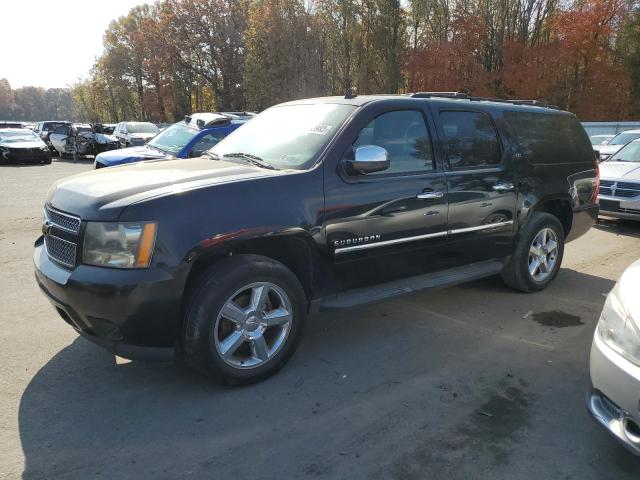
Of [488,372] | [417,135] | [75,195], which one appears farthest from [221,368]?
[417,135]

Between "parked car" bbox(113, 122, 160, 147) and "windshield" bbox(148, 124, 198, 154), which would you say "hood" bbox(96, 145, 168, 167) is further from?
"parked car" bbox(113, 122, 160, 147)

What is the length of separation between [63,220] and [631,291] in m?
3.38

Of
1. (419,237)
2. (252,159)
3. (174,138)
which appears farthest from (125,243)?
(174,138)

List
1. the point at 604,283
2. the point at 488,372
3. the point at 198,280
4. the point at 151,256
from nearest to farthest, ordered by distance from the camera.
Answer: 1. the point at 151,256
2. the point at 198,280
3. the point at 488,372
4. the point at 604,283

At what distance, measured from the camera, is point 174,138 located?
9508mm

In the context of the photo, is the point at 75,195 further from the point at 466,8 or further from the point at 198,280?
the point at 466,8

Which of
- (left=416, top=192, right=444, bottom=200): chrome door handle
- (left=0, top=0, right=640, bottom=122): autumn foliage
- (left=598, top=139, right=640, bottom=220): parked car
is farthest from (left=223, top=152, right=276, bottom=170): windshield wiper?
(left=0, top=0, right=640, bottom=122): autumn foliage

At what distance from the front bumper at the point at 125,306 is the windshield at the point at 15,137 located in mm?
21514

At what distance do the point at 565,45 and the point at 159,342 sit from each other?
108 ft

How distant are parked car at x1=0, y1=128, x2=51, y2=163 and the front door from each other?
68.0ft

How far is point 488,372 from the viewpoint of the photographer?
12.0ft

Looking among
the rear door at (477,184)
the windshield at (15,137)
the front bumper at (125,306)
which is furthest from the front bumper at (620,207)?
the windshield at (15,137)

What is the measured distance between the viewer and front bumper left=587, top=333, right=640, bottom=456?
90.4 inches

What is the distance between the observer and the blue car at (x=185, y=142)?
883 cm
